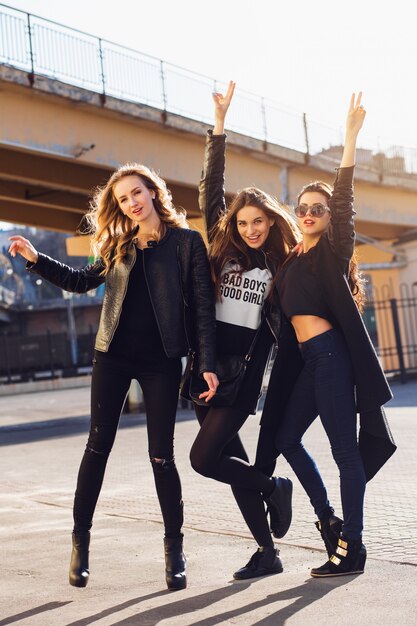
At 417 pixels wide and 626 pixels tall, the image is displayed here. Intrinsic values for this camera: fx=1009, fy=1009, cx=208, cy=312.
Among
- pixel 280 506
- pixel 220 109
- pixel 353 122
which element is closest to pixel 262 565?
pixel 280 506

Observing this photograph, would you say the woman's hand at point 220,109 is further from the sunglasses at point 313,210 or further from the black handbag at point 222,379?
the black handbag at point 222,379

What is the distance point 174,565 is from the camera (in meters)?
4.82

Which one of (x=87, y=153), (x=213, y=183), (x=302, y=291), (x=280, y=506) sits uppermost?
(x=87, y=153)

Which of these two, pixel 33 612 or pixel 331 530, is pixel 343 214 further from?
pixel 33 612

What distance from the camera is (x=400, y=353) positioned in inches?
957

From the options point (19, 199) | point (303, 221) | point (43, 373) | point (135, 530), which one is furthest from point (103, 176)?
point (43, 373)

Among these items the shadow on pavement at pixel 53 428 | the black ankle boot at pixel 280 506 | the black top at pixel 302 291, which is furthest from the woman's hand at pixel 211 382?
the shadow on pavement at pixel 53 428

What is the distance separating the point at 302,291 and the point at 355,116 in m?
0.96

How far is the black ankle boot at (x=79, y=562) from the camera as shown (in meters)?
4.88

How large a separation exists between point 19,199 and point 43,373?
3113 cm

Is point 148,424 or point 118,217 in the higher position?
point 118,217

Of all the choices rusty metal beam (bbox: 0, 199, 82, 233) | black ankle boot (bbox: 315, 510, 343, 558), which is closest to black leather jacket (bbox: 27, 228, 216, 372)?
black ankle boot (bbox: 315, 510, 343, 558)

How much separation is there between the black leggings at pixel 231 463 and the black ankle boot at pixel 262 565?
0.15 ft

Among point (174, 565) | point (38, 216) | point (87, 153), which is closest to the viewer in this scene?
point (174, 565)
